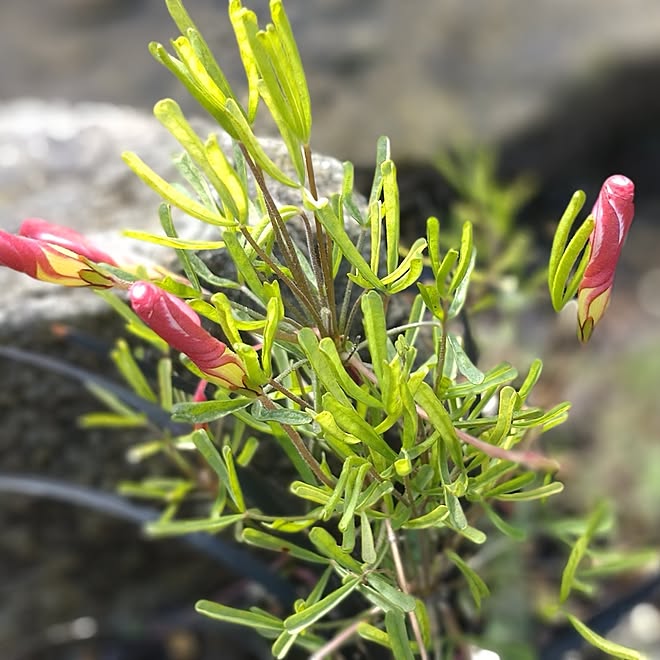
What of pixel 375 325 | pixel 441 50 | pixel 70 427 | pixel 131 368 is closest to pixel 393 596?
pixel 375 325

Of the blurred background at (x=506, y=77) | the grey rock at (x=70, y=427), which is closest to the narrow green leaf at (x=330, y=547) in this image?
the grey rock at (x=70, y=427)

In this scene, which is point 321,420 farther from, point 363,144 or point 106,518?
point 106,518

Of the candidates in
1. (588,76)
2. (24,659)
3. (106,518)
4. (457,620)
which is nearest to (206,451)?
(457,620)

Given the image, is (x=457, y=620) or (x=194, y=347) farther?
(x=457, y=620)

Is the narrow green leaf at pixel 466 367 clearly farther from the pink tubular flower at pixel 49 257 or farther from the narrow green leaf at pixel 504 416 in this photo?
the pink tubular flower at pixel 49 257

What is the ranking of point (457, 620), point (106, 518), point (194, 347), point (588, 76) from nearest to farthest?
1. point (194, 347)
2. point (457, 620)
3. point (106, 518)
4. point (588, 76)

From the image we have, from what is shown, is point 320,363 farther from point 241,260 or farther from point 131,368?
point 131,368

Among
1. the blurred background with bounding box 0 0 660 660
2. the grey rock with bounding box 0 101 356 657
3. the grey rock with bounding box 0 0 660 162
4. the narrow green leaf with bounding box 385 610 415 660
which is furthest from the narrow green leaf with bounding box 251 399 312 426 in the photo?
the grey rock with bounding box 0 0 660 162

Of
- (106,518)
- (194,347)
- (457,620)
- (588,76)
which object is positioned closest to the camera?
(194,347)
